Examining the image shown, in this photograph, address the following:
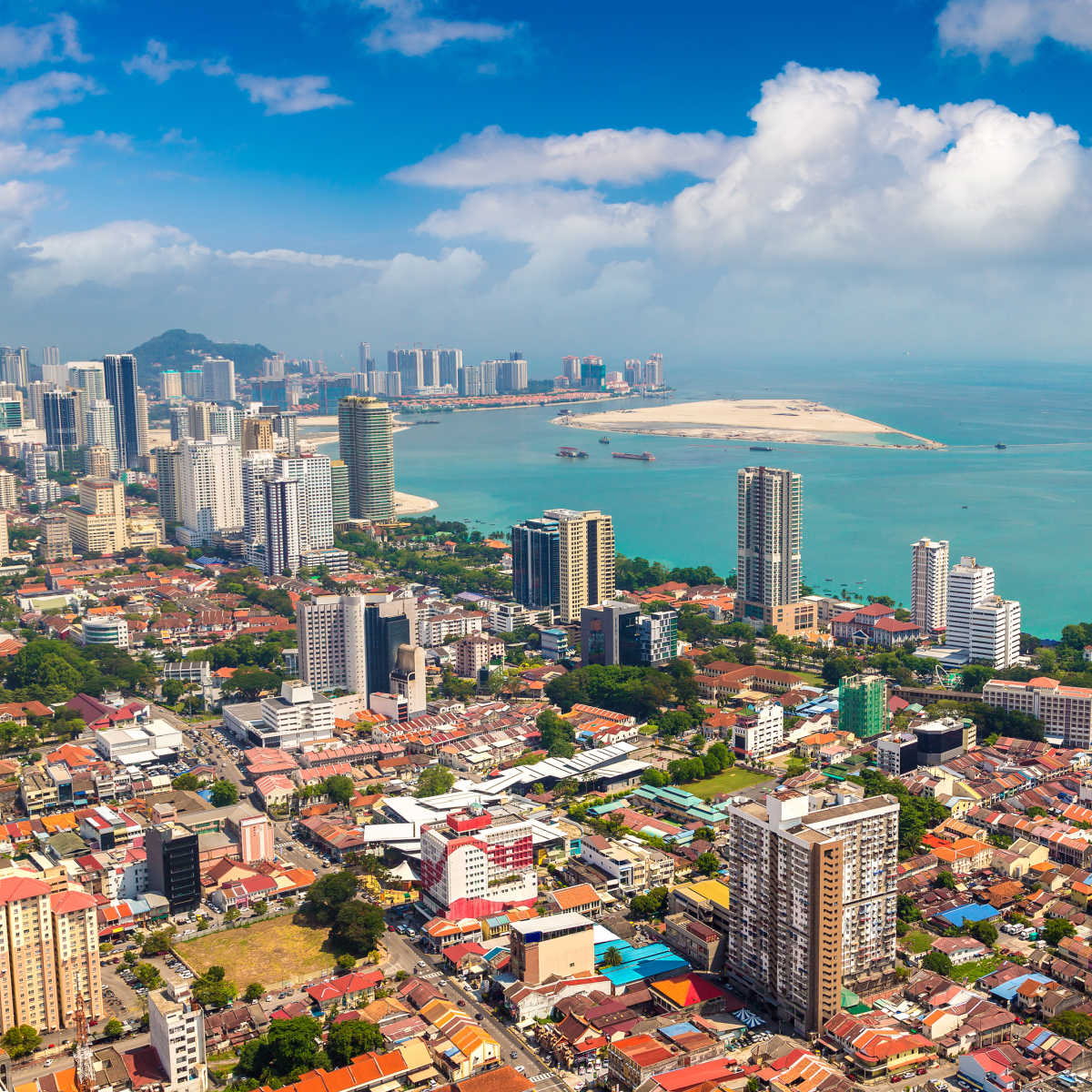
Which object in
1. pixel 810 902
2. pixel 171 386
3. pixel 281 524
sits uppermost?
pixel 171 386

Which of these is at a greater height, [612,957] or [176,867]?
[176,867]

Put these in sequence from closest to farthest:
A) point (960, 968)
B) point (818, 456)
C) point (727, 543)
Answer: point (960, 968), point (727, 543), point (818, 456)

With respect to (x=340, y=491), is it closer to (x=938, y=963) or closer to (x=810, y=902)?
(x=938, y=963)

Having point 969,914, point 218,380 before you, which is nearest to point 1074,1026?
point 969,914

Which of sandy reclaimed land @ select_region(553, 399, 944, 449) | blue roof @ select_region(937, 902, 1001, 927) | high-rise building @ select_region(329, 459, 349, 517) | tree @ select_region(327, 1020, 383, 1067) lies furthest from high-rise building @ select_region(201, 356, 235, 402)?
tree @ select_region(327, 1020, 383, 1067)

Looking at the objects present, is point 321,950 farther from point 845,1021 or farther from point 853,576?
point 853,576

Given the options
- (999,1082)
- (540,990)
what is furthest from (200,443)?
(999,1082)

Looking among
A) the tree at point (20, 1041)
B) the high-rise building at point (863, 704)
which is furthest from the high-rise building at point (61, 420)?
the tree at point (20, 1041)
